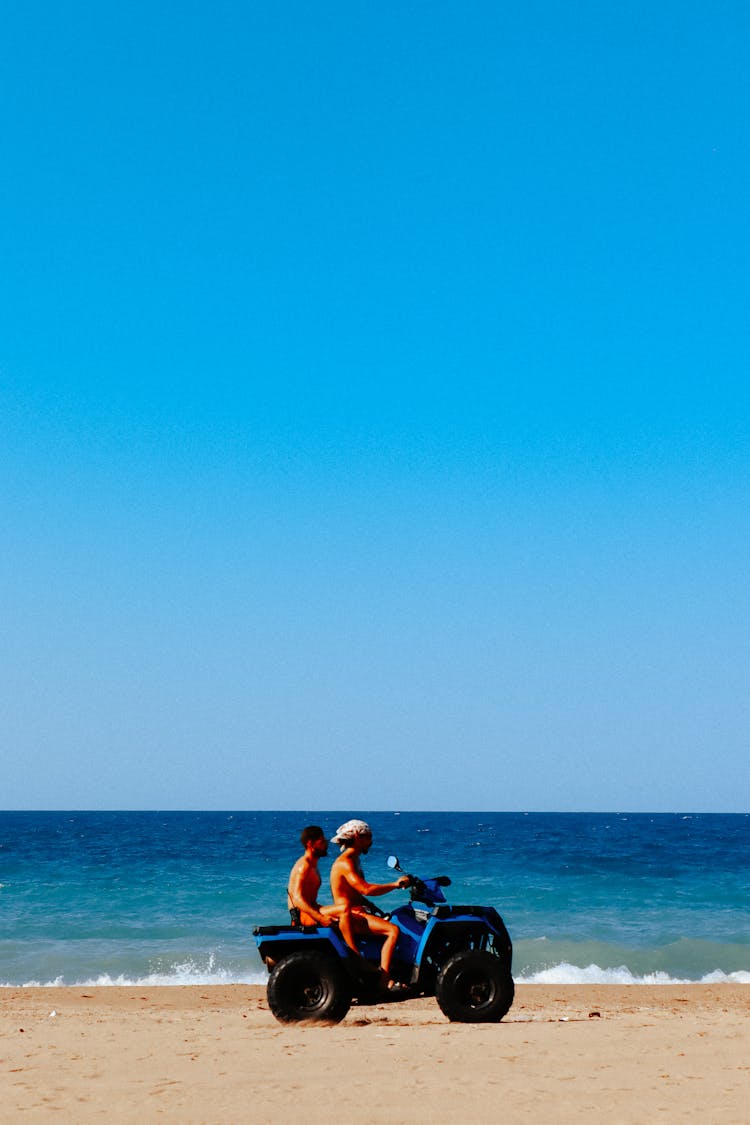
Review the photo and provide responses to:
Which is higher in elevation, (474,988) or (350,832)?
(350,832)

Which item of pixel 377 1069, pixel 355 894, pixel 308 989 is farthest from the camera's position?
pixel 308 989

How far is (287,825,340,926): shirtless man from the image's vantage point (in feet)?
30.5

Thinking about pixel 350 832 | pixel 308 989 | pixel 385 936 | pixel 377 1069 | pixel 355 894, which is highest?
pixel 350 832

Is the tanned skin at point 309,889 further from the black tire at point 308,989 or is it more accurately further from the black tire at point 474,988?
the black tire at point 474,988

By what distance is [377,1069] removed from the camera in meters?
7.54

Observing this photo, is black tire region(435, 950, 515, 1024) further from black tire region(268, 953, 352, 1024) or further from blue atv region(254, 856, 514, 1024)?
black tire region(268, 953, 352, 1024)

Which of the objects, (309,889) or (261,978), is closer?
Result: (309,889)

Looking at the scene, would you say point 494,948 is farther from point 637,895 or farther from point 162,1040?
point 637,895

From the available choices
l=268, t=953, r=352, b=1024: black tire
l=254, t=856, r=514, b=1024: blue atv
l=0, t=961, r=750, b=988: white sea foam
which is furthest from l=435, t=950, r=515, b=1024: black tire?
l=0, t=961, r=750, b=988: white sea foam

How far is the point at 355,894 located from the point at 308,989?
92 cm

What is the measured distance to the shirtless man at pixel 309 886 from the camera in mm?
9281

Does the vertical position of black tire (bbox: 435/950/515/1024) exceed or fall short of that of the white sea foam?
it exceeds it

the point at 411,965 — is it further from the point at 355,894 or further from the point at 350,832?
the point at 350,832

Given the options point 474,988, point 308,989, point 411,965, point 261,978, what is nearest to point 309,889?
point 308,989
